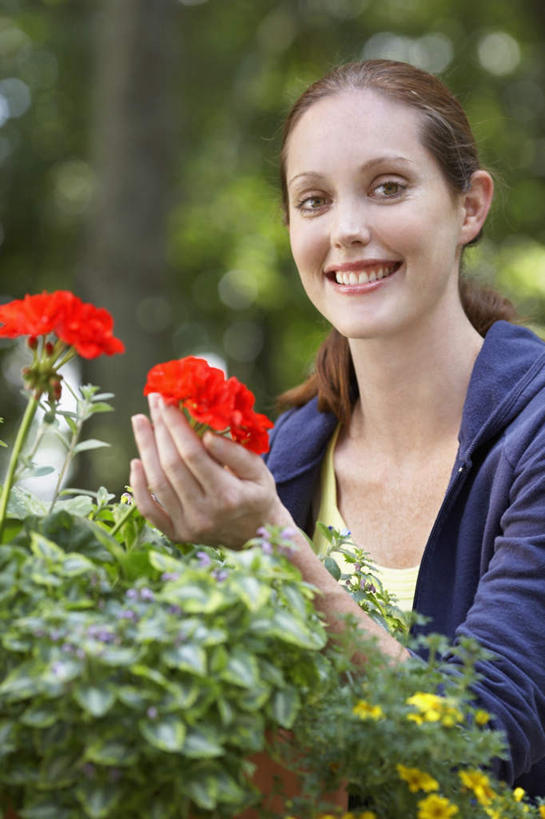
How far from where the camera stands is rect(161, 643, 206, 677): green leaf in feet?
3.94

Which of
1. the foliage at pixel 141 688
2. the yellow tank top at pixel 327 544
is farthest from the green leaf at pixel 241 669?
the yellow tank top at pixel 327 544

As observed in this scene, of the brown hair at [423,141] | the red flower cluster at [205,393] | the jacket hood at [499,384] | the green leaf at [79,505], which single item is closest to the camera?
the red flower cluster at [205,393]

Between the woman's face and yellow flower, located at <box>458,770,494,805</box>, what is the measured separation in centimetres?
146

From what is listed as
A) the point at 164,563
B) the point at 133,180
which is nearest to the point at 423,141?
the point at 164,563

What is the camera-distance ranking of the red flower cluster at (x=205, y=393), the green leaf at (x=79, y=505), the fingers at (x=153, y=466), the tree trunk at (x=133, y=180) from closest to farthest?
the red flower cluster at (x=205, y=393)
the fingers at (x=153, y=466)
the green leaf at (x=79, y=505)
the tree trunk at (x=133, y=180)

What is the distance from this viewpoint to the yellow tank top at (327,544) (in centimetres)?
260

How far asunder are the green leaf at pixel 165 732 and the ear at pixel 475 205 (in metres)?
1.99

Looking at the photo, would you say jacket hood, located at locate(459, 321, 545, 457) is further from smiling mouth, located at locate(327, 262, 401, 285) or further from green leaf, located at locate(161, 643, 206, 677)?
green leaf, located at locate(161, 643, 206, 677)

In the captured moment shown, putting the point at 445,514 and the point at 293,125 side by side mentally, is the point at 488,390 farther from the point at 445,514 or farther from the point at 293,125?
the point at 293,125

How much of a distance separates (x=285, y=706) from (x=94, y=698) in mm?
250

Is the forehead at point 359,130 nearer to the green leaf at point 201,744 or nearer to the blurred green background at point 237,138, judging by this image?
the green leaf at point 201,744

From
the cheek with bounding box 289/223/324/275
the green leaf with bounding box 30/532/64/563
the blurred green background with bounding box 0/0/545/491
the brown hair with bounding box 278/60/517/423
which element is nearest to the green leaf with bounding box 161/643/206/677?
the green leaf with bounding box 30/532/64/563

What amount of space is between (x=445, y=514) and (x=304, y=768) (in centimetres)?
115

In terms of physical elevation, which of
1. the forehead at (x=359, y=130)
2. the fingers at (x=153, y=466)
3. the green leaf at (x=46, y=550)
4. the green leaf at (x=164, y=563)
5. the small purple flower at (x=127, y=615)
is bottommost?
the small purple flower at (x=127, y=615)
